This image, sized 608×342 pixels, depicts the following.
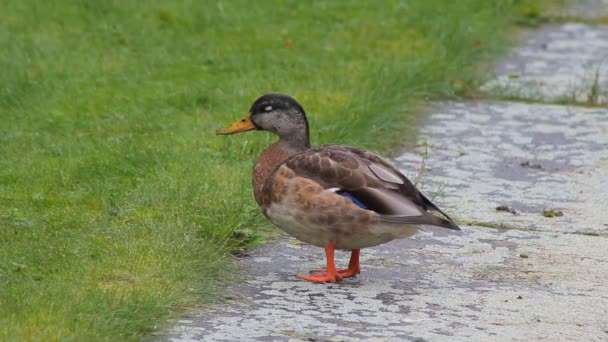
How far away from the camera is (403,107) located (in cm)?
786

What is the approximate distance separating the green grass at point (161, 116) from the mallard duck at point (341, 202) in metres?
0.38

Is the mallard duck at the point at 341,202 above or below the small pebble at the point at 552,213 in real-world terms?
above

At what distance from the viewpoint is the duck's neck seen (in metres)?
5.28

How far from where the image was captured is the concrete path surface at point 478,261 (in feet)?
14.6

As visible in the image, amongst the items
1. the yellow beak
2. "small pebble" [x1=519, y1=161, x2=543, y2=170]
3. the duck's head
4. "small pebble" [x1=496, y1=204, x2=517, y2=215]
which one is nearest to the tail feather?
the duck's head

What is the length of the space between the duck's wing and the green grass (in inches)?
21.9

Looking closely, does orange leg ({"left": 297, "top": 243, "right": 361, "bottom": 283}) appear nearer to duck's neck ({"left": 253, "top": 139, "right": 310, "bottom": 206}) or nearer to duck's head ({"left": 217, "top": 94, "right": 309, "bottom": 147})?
duck's neck ({"left": 253, "top": 139, "right": 310, "bottom": 206})

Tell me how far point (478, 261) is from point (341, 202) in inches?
32.5

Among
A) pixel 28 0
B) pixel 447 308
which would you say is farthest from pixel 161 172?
pixel 28 0

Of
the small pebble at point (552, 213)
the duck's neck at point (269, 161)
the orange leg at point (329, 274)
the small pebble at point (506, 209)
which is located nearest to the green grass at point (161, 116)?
the duck's neck at point (269, 161)

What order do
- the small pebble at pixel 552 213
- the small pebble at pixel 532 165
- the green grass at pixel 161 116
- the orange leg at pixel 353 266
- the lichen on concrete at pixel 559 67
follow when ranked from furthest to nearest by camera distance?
1. the lichen on concrete at pixel 559 67
2. the small pebble at pixel 532 165
3. the small pebble at pixel 552 213
4. the orange leg at pixel 353 266
5. the green grass at pixel 161 116

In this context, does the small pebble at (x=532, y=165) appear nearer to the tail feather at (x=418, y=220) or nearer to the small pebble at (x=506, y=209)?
the small pebble at (x=506, y=209)

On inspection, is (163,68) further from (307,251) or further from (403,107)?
(307,251)

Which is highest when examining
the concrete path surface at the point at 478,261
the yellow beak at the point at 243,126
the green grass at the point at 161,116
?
the yellow beak at the point at 243,126
